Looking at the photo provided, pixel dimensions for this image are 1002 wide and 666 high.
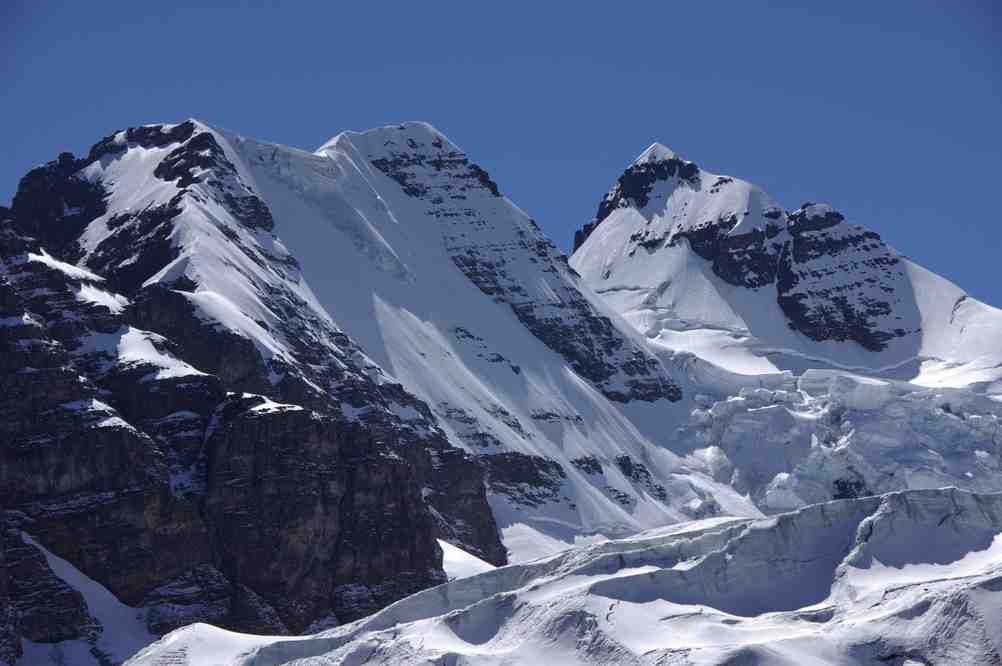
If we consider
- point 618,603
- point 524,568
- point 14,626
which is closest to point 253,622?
point 14,626

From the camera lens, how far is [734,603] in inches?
3755

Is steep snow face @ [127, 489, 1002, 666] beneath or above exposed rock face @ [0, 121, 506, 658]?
beneath

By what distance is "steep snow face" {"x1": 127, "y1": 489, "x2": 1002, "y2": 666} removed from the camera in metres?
87.8

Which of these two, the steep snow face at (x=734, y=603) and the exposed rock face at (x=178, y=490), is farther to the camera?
the exposed rock face at (x=178, y=490)

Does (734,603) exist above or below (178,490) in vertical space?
below

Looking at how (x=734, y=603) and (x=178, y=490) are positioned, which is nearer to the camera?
(x=734, y=603)

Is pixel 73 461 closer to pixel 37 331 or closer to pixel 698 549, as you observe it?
pixel 37 331

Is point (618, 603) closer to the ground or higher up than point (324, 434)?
closer to the ground

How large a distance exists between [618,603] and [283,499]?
78696mm

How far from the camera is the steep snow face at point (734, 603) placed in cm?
8775

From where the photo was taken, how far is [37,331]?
562 feet

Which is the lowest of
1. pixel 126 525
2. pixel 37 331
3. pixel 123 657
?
pixel 123 657

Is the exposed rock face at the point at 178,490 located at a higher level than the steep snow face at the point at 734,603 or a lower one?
higher

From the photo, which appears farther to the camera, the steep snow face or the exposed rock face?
the exposed rock face
